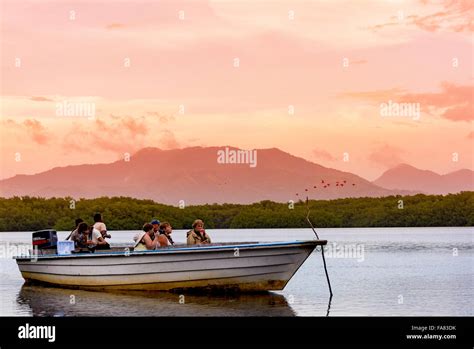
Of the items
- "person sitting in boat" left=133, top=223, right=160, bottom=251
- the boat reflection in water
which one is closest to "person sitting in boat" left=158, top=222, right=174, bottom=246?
"person sitting in boat" left=133, top=223, right=160, bottom=251

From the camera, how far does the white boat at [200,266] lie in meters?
25.9

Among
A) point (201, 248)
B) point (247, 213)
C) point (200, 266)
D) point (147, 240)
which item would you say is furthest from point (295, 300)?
point (247, 213)

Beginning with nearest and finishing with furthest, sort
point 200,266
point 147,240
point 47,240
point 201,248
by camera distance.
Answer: point 201,248
point 200,266
point 147,240
point 47,240

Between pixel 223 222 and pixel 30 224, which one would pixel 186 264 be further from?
pixel 223 222

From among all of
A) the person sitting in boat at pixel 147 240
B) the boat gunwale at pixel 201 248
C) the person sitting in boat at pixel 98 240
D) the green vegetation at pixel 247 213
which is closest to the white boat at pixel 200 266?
the boat gunwale at pixel 201 248

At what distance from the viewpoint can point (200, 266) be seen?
26500 millimetres

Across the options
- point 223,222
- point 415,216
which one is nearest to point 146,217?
point 223,222

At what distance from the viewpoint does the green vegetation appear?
120 m

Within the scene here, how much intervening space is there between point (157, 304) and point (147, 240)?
1.95m

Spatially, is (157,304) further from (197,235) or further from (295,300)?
(295,300)

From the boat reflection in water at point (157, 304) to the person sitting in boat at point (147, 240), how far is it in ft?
5.05

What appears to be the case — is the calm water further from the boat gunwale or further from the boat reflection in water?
the boat gunwale
